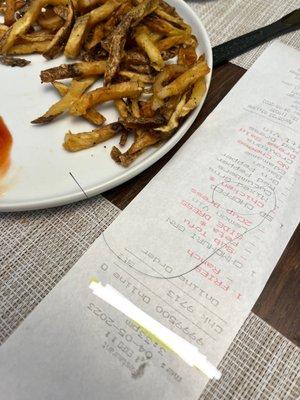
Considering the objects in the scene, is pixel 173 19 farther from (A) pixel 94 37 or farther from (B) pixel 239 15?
(B) pixel 239 15

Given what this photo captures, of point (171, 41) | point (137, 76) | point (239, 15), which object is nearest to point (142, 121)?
point (137, 76)

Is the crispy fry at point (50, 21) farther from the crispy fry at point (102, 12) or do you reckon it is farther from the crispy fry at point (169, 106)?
the crispy fry at point (169, 106)

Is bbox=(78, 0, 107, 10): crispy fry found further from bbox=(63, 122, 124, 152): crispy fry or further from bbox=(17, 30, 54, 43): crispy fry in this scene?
bbox=(63, 122, 124, 152): crispy fry

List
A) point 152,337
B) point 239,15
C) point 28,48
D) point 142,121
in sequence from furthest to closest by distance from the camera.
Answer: point 239,15, point 28,48, point 142,121, point 152,337

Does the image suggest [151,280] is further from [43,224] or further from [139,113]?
[139,113]

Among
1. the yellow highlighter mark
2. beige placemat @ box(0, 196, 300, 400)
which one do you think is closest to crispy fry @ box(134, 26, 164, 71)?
beige placemat @ box(0, 196, 300, 400)

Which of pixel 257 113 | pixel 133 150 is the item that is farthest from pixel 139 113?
pixel 257 113

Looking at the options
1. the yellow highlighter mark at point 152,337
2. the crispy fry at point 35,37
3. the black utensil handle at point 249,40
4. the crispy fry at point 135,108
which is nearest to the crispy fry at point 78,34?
the crispy fry at point 35,37

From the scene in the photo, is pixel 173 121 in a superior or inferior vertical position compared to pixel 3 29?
inferior
